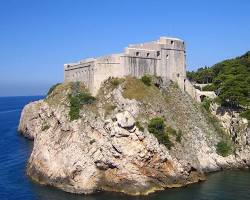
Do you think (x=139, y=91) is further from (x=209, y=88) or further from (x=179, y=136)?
(x=209, y=88)

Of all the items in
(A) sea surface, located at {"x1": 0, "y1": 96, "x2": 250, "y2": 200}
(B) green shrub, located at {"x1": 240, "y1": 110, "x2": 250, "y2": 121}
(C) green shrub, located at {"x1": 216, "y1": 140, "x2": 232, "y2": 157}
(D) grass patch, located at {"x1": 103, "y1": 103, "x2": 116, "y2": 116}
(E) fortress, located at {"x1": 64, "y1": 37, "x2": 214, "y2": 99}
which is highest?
(E) fortress, located at {"x1": 64, "y1": 37, "x2": 214, "y2": 99}

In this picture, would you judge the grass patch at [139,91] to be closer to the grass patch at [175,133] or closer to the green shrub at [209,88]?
the grass patch at [175,133]

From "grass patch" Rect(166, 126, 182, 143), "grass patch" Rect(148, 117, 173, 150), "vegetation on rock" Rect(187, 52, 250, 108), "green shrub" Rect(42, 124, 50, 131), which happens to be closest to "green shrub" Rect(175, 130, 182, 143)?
"grass patch" Rect(166, 126, 182, 143)

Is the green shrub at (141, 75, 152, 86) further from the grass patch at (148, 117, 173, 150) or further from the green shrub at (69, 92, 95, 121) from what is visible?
the green shrub at (69, 92, 95, 121)

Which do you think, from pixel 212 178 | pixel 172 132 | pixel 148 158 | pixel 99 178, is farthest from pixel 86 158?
pixel 212 178

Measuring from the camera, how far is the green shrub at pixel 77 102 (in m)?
57.6

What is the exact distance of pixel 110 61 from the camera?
61.2m

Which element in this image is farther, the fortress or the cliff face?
the fortress

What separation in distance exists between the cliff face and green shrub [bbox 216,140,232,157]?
0.78m

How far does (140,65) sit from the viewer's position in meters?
Result: 62.7

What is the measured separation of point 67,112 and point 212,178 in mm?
20950

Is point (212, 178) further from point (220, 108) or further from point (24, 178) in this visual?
point (24, 178)

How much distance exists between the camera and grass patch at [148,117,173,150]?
55.1m

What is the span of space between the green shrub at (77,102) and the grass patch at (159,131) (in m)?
9.15
